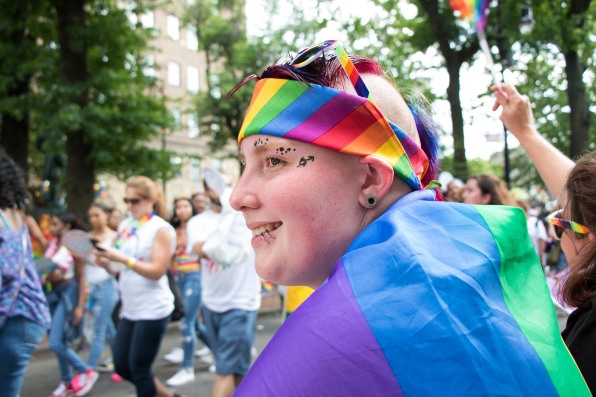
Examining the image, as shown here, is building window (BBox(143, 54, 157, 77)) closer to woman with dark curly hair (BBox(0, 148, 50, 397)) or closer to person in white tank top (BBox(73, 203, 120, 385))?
person in white tank top (BBox(73, 203, 120, 385))

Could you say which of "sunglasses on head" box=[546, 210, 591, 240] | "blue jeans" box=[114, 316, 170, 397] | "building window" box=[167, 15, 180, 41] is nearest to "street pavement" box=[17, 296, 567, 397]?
"blue jeans" box=[114, 316, 170, 397]

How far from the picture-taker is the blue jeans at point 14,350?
3.41 meters

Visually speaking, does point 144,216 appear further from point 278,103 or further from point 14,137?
point 14,137

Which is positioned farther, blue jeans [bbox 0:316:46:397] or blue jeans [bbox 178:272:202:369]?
blue jeans [bbox 178:272:202:369]

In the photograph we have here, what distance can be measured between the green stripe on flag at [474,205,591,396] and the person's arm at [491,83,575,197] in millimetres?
1446

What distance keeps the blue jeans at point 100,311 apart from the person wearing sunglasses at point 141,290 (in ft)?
6.10

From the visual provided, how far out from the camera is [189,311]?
6.80 m

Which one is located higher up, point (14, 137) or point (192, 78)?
point (192, 78)

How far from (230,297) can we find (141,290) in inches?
28.1

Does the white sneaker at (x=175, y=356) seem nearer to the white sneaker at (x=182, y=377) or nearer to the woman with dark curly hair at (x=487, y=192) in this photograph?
the white sneaker at (x=182, y=377)

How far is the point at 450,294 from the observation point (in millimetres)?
897

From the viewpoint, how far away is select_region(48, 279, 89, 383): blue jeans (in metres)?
5.88

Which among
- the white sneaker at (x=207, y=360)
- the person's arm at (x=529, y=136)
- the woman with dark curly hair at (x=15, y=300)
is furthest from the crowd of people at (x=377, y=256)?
the white sneaker at (x=207, y=360)

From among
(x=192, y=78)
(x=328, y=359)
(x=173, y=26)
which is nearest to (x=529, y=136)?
(x=328, y=359)
